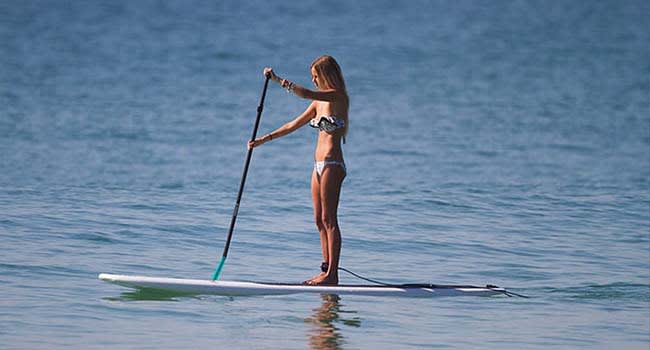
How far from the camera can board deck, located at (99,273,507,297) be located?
10367 mm

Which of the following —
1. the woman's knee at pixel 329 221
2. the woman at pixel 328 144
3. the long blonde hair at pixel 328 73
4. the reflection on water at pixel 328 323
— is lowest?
the reflection on water at pixel 328 323

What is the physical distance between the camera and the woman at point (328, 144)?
412 inches

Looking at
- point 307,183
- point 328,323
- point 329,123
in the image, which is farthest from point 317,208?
point 307,183

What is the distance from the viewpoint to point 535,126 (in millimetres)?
31578

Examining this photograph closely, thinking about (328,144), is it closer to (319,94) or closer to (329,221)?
(319,94)

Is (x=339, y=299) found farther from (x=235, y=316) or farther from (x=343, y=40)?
(x=343, y=40)

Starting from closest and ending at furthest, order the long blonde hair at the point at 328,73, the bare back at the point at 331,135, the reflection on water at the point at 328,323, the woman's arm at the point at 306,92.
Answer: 1. the reflection on water at the point at 328,323
2. the woman's arm at the point at 306,92
3. the long blonde hair at the point at 328,73
4. the bare back at the point at 331,135

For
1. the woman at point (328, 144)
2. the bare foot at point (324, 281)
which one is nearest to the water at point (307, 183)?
the bare foot at point (324, 281)

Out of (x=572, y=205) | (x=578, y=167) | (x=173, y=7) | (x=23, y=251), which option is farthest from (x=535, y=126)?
(x=173, y=7)

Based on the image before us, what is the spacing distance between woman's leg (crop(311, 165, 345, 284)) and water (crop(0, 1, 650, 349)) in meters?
0.30

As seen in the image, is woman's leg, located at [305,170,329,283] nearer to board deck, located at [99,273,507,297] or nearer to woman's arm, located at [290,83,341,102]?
board deck, located at [99,273,507,297]

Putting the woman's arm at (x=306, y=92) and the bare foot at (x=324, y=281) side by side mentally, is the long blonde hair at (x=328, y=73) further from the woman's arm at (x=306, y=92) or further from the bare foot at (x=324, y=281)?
the bare foot at (x=324, y=281)

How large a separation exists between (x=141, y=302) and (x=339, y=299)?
1.48m

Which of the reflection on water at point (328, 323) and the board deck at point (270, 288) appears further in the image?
the board deck at point (270, 288)
